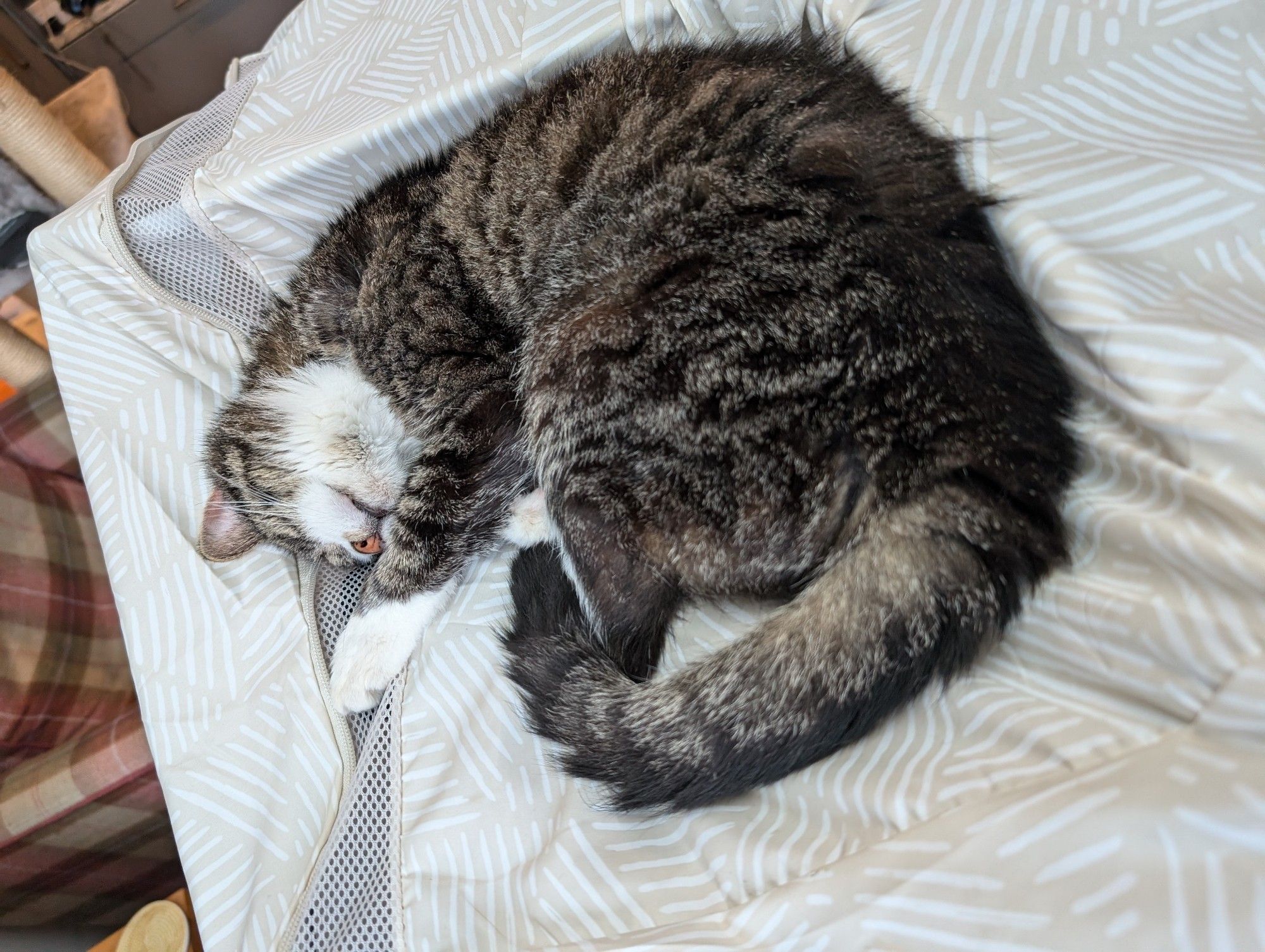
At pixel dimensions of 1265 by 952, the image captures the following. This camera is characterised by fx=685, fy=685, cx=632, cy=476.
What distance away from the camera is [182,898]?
1.34 metres

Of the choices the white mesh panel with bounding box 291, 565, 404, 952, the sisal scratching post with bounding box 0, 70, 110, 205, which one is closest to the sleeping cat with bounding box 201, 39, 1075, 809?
the white mesh panel with bounding box 291, 565, 404, 952

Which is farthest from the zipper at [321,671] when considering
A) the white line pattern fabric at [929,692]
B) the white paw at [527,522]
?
the white paw at [527,522]

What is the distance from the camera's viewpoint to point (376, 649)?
3.77 ft

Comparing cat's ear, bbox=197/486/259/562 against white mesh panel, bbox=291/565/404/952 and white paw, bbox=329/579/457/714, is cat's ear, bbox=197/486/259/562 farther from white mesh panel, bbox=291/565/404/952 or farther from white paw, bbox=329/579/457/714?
white mesh panel, bbox=291/565/404/952

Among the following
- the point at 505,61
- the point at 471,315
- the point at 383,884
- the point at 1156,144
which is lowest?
the point at 383,884

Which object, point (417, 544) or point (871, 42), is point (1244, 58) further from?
Answer: point (417, 544)

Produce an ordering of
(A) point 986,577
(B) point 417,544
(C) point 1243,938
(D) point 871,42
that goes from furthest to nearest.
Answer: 1. (B) point 417,544
2. (D) point 871,42
3. (A) point 986,577
4. (C) point 1243,938

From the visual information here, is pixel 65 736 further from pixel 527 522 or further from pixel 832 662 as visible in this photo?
pixel 832 662

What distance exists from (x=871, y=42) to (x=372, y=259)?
34.8 inches

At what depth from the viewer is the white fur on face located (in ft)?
4.05

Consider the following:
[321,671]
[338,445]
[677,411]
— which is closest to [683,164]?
[677,411]

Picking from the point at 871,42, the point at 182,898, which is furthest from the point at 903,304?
the point at 182,898

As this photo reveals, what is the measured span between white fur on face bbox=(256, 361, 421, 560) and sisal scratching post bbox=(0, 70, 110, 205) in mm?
1594

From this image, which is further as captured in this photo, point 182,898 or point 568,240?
point 182,898
